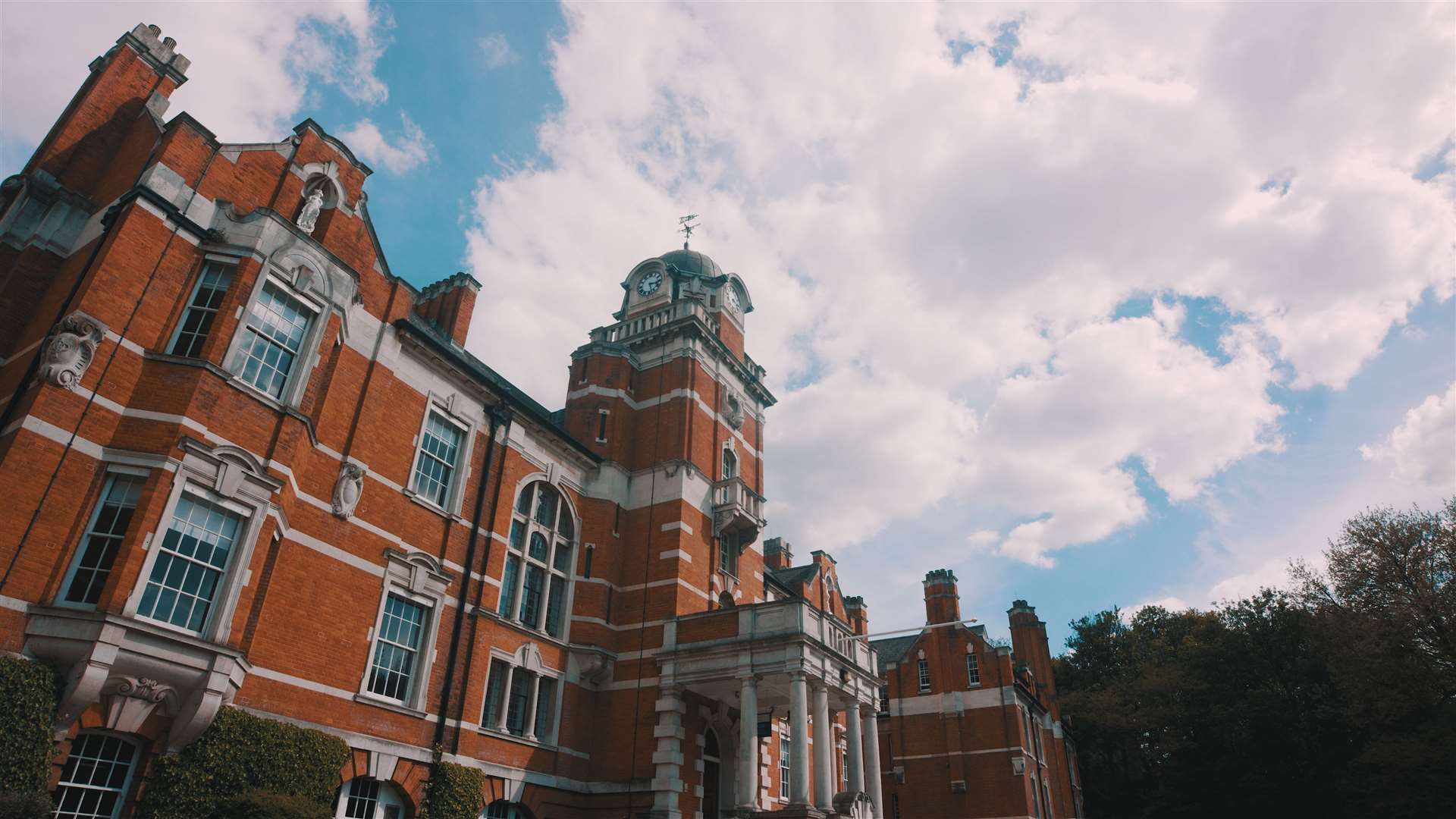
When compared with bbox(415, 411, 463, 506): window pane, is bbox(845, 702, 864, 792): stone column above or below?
below

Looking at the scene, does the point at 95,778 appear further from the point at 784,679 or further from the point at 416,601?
the point at 784,679

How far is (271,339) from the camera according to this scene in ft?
57.9

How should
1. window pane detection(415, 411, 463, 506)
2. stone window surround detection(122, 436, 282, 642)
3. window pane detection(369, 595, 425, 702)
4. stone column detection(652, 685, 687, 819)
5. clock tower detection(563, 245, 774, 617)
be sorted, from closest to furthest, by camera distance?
stone window surround detection(122, 436, 282, 642) → window pane detection(369, 595, 425, 702) → window pane detection(415, 411, 463, 506) → stone column detection(652, 685, 687, 819) → clock tower detection(563, 245, 774, 617)

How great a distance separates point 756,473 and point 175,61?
76.5ft

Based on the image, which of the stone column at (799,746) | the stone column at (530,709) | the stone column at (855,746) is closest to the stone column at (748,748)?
the stone column at (799,746)

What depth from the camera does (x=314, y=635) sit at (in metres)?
17.8

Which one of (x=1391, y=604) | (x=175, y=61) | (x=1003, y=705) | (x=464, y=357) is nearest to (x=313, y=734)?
(x=464, y=357)

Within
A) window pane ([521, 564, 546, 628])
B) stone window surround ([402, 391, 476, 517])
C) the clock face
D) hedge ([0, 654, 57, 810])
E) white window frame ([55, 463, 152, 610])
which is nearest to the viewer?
hedge ([0, 654, 57, 810])

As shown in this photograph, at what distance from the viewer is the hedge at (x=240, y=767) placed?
45.7 ft

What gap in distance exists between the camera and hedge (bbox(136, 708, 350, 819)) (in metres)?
13.9

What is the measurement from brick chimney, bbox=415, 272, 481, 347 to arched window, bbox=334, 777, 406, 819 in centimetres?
1351

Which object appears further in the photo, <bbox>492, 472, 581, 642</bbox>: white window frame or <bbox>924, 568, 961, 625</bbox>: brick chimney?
<bbox>924, 568, 961, 625</bbox>: brick chimney

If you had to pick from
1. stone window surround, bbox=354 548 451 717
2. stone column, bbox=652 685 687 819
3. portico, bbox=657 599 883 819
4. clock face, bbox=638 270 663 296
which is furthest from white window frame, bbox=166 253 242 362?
clock face, bbox=638 270 663 296

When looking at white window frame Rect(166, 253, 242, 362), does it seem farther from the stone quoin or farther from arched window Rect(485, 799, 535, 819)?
arched window Rect(485, 799, 535, 819)
